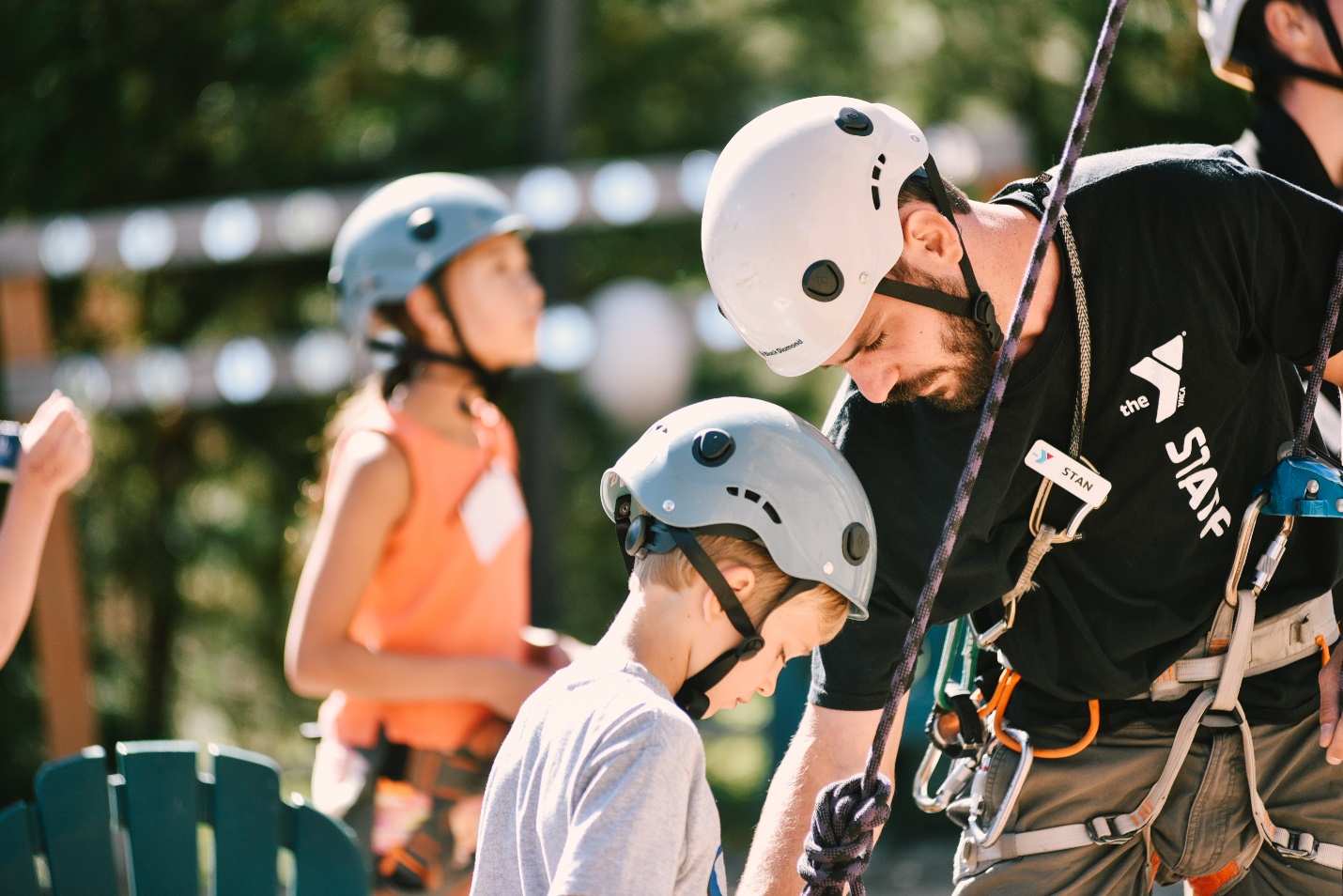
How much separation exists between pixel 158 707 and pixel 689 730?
6874 millimetres

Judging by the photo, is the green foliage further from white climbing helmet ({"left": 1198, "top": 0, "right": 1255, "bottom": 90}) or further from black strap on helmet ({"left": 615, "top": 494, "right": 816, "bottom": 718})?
black strap on helmet ({"left": 615, "top": 494, "right": 816, "bottom": 718})

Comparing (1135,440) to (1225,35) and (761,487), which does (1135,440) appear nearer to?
(761,487)

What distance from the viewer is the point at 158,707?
28.0ft

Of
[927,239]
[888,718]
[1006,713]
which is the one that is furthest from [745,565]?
[1006,713]

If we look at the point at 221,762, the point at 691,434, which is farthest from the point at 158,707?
the point at 691,434

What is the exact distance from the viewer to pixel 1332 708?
9.72 ft

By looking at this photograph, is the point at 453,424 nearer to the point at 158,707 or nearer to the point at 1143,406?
the point at 1143,406

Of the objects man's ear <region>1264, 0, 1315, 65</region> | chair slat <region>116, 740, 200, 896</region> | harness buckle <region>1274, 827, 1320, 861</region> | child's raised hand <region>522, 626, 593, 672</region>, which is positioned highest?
man's ear <region>1264, 0, 1315, 65</region>

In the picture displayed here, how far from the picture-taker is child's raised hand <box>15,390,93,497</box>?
3139 mm

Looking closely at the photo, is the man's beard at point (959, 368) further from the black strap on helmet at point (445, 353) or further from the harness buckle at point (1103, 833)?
the black strap on helmet at point (445, 353)

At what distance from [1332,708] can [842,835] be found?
1055 mm

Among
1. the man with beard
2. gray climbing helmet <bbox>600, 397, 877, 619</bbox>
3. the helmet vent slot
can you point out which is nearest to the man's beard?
the man with beard

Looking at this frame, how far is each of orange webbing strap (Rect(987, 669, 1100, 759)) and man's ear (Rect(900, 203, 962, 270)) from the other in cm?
83

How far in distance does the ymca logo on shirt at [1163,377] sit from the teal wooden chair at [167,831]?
5.59 feet
